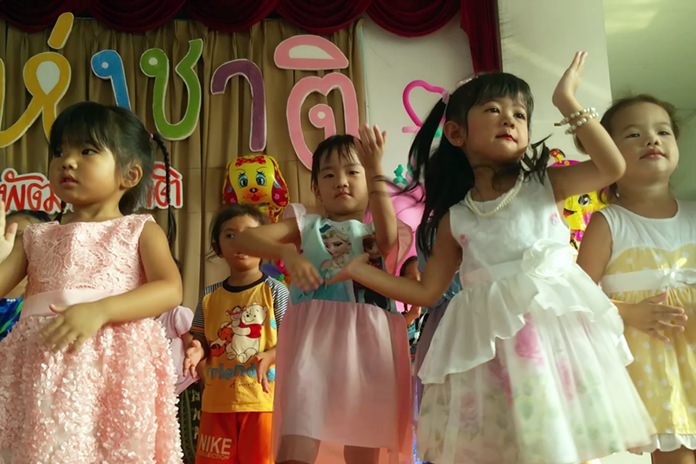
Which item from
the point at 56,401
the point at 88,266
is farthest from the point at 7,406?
the point at 88,266

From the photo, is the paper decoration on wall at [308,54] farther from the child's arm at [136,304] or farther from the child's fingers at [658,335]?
the child's fingers at [658,335]

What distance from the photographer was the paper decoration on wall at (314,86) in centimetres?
376

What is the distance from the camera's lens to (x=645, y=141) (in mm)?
1623

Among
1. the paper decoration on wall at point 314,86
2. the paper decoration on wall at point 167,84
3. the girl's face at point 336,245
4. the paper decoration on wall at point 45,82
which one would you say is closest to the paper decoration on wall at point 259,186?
the paper decoration on wall at point 314,86

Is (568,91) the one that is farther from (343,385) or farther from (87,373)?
(87,373)

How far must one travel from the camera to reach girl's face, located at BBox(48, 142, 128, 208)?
141 cm

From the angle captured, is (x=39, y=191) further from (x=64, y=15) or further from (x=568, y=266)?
(x=568, y=266)

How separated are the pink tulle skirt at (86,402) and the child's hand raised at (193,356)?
752mm

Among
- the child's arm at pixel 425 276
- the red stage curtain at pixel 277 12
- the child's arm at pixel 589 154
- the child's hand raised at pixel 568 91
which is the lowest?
the child's arm at pixel 425 276

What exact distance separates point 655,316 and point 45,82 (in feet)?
11.1

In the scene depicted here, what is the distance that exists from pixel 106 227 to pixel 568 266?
3.04ft

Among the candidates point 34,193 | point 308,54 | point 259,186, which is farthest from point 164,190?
point 308,54

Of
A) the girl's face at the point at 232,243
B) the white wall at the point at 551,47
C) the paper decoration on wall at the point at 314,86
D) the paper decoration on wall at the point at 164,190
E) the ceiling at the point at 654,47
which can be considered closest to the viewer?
the girl's face at the point at 232,243

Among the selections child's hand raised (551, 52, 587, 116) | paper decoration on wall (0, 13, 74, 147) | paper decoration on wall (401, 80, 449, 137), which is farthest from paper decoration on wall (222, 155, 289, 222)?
child's hand raised (551, 52, 587, 116)
